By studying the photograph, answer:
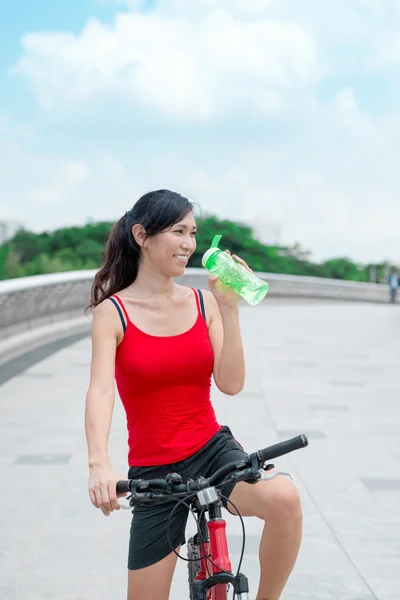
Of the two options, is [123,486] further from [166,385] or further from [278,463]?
[278,463]

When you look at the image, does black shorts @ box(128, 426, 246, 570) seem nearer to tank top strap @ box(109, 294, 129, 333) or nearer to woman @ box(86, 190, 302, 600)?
woman @ box(86, 190, 302, 600)

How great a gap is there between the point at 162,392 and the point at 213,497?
1.72 feet

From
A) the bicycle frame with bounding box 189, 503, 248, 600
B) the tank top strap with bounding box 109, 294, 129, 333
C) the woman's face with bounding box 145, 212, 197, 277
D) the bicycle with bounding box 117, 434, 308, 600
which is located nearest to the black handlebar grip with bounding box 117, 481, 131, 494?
the bicycle with bounding box 117, 434, 308, 600

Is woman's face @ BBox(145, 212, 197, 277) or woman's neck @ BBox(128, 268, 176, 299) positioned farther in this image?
woman's neck @ BBox(128, 268, 176, 299)

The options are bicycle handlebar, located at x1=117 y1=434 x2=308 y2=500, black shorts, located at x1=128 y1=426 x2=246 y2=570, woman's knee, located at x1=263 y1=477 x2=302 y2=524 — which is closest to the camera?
bicycle handlebar, located at x1=117 y1=434 x2=308 y2=500

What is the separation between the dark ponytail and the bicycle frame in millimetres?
823

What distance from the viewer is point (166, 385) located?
2639mm

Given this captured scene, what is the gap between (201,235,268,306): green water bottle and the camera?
2.50m

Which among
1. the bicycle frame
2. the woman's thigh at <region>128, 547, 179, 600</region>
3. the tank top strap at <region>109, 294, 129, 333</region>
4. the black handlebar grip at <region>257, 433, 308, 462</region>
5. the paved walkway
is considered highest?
the tank top strap at <region>109, 294, 129, 333</region>

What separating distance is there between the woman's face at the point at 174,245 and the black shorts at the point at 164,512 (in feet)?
1.70

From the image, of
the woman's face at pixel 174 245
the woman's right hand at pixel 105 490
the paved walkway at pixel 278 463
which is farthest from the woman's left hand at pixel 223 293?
the paved walkway at pixel 278 463

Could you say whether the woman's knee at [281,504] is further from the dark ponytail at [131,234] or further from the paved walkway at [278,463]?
the paved walkway at [278,463]

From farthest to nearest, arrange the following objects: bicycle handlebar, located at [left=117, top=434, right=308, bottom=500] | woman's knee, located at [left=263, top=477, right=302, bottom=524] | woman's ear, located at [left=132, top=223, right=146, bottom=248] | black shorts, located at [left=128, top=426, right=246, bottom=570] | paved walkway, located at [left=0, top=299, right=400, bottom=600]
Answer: paved walkway, located at [left=0, top=299, right=400, bottom=600] → woman's ear, located at [left=132, top=223, right=146, bottom=248] → black shorts, located at [left=128, top=426, right=246, bottom=570] → woman's knee, located at [left=263, top=477, right=302, bottom=524] → bicycle handlebar, located at [left=117, top=434, right=308, bottom=500]

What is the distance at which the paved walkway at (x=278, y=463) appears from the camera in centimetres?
401
